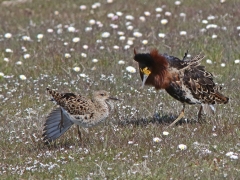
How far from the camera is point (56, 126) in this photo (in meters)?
10.3

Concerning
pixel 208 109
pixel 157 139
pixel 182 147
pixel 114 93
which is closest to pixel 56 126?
pixel 157 139

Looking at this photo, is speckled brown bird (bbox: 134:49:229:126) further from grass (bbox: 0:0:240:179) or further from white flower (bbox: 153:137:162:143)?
white flower (bbox: 153:137:162:143)

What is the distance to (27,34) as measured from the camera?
1697cm

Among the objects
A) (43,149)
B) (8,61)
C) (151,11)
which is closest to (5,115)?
(43,149)

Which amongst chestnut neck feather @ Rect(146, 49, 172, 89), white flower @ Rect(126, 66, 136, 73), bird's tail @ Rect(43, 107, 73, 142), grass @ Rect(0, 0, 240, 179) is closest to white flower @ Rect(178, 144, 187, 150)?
grass @ Rect(0, 0, 240, 179)

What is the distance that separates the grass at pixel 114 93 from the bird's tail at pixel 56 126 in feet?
0.45

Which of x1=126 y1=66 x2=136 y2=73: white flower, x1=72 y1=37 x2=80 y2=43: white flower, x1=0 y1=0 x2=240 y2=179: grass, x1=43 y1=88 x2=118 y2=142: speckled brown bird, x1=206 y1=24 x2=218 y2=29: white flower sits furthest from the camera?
x1=206 y1=24 x2=218 y2=29: white flower

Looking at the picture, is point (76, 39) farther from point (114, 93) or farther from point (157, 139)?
point (157, 139)

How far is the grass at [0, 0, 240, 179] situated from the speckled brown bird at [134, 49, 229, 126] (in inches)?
13.4

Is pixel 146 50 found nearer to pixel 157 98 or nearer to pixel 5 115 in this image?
pixel 157 98

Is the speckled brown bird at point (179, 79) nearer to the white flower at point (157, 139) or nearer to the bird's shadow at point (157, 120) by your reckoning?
the bird's shadow at point (157, 120)

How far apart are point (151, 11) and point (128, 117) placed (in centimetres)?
776

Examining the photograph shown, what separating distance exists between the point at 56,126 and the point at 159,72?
5.82 feet

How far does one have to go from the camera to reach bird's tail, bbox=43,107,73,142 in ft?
33.6
